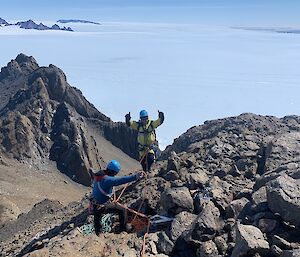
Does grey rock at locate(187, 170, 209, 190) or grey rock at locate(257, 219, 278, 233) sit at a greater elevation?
grey rock at locate(257, 219, 278, 233)

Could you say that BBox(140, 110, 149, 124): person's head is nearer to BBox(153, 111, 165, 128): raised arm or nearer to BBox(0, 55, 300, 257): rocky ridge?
BBox(153, 111, 165, 128): raised arm

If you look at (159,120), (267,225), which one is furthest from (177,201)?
(159,120)

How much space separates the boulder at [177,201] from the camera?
39.9 feet

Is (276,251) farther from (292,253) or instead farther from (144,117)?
(144,117)

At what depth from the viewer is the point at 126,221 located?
495 inches

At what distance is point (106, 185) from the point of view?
12102 mm

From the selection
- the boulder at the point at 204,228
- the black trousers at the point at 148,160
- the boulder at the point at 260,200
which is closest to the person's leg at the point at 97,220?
the boulder at the point at 204,228

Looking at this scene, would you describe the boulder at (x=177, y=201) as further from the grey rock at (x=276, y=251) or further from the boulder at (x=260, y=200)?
the grey rock at (x=276, y=251)

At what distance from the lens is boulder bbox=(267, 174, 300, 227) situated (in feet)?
31.8

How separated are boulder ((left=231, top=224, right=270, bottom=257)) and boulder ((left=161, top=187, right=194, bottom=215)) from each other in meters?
2.72

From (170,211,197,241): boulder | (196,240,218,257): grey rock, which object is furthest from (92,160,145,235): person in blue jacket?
(196,240,218,257): grey rock

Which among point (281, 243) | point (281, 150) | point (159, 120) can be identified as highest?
point (159, 120)

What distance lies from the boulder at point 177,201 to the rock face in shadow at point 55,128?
3937 centimetres

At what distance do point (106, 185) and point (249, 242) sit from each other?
169 inches
